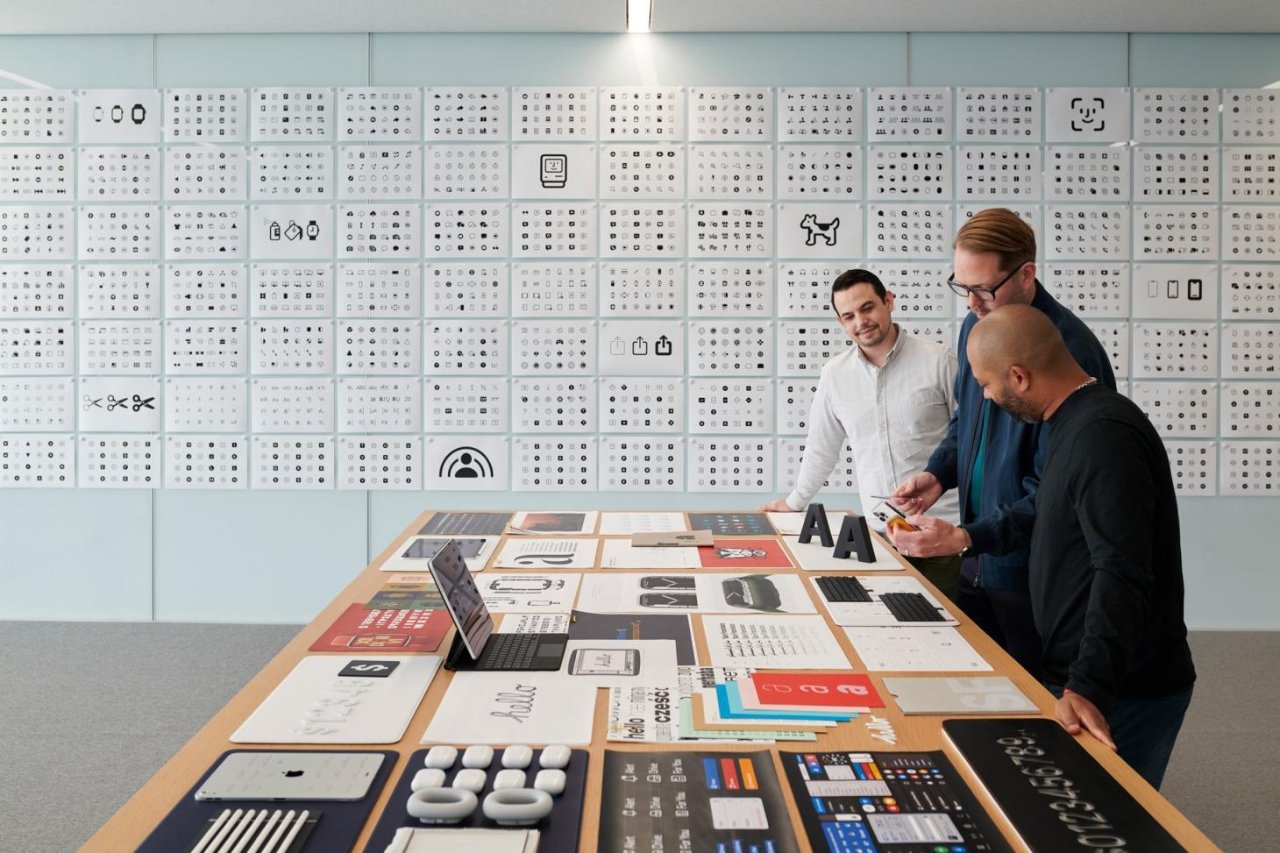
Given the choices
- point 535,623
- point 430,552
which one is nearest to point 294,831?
point 535,623

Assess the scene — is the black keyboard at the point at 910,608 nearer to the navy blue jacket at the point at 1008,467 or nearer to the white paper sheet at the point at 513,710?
the navy blue jacket at the point at 1008,467

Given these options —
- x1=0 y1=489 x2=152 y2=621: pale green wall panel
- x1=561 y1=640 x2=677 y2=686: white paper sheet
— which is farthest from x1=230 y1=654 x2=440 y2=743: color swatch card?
x1=0 y1=489 x2=152 y2=621: pale green wall panel

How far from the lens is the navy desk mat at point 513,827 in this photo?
107cm

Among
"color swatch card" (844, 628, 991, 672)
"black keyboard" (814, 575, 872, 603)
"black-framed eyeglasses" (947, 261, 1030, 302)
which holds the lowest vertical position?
"color swatch card" (844, 628, 991, 672)

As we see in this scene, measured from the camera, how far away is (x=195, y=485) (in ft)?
14.3

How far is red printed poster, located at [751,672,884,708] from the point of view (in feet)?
4.84

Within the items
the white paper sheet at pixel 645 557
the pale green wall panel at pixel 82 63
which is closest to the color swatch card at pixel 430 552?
the white paper sheet at pixel 645 557

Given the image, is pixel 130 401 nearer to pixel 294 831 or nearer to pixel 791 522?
pixel 791 522

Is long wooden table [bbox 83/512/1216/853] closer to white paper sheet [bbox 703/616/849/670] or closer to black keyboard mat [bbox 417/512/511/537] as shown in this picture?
white paper sheet [bbox 703/616/849/670]

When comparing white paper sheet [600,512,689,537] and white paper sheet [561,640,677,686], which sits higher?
white paper sheet [600,512,689,537]

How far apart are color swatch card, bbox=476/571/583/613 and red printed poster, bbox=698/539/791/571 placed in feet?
1.31

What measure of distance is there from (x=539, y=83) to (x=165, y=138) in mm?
1750

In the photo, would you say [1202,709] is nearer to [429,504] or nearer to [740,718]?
[740,718]

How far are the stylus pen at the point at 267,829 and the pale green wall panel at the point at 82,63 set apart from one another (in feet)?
13.7
